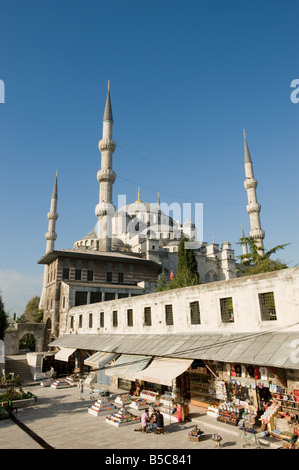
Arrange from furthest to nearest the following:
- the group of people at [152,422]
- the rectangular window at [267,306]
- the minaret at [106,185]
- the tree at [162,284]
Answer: the minaret at [106,185] → the tree at [162,284] → the rectangular window at [267,306] → the group of people at [152,422]

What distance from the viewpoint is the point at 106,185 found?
39719mm

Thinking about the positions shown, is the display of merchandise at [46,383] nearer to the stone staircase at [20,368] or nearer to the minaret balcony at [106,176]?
the stone staircase at [20,368]

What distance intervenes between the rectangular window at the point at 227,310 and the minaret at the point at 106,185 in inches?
1020

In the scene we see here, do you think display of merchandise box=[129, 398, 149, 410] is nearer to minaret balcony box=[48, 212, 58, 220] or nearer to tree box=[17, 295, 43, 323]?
tree box=[17, 295, 43, 323]

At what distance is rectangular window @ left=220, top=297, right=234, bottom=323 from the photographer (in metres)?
12.7

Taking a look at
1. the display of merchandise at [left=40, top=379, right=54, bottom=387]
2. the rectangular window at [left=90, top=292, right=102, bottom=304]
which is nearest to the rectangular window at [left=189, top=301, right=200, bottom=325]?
the display of merchandise at [left=40, top=379, right=54, bottom=387]

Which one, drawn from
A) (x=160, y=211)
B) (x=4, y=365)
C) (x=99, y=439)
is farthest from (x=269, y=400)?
(x=160, y=211)

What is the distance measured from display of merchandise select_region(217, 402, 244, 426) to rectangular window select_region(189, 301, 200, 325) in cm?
348

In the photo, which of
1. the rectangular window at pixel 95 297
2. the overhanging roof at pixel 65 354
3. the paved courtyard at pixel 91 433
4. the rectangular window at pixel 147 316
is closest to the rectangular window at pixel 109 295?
the rectangular window at pixel 95 297

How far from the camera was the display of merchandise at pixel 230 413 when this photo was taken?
1099cm

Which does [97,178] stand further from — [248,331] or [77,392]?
[248,331]

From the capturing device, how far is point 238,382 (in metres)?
11.5

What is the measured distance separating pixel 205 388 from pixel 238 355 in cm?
376

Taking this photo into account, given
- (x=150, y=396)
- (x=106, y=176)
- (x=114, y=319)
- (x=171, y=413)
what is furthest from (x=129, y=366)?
(x=106, y=176)
